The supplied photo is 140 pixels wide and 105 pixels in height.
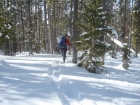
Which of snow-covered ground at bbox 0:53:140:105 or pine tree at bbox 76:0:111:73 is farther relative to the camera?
pine tree at bbox 76:0:111:73

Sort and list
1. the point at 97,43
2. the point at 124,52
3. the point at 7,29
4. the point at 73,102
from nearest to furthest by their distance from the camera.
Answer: the point at 73,102 → the point at 97,43 → the point at 124,52 → the point at 7,29

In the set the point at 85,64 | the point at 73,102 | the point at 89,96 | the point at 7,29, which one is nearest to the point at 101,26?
the point at 85,64

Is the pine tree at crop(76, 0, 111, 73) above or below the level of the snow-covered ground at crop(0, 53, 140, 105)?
above

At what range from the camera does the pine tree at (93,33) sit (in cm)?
1082

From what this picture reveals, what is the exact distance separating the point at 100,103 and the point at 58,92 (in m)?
1.37

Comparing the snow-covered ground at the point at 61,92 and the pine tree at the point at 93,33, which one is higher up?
the pine tree at the point at 93,33

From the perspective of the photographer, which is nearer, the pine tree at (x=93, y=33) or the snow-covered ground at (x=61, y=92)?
the snow-covered ground at (x=61, y=92)

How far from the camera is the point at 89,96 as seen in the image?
6.31m

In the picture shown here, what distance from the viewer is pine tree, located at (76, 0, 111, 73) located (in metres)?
10.8

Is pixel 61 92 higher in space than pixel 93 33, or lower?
lower

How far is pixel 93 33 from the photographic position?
1077 centimetres

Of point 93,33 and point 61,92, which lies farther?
point 93,33

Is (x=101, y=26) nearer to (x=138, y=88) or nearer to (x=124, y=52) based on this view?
(x=124, y=52)

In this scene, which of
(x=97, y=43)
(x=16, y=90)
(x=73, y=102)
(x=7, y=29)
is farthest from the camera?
(x=7, y=29)
